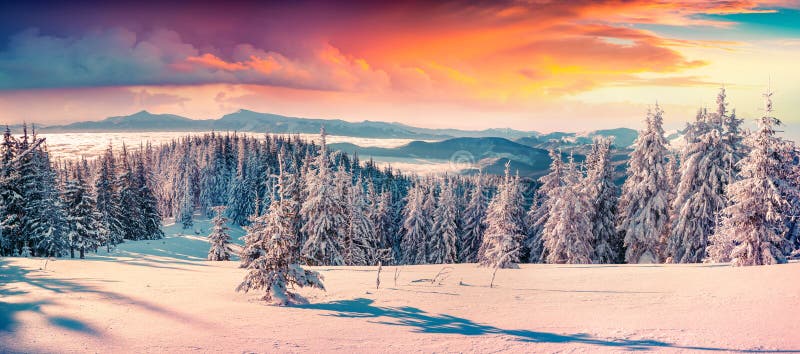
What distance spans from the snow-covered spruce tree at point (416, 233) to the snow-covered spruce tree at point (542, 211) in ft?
46.7

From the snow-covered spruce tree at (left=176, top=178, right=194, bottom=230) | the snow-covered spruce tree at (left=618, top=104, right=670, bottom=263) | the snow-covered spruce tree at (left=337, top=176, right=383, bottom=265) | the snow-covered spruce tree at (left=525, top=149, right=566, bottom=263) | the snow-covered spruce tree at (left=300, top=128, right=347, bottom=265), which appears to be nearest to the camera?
the snow-covered spruce tree at (left=618, top=104, right=670, bottom=263)

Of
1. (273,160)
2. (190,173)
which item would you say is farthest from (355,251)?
(190,173)

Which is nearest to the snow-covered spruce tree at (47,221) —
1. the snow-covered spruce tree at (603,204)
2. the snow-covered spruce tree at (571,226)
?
the snow-covered spruce tree at (571,226)

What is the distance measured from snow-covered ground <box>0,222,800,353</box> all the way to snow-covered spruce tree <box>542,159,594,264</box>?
55.0ft

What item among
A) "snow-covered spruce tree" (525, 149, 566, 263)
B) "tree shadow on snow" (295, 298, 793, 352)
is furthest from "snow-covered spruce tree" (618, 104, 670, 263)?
"tree shadow on snow" (295, 298, 793, 352)

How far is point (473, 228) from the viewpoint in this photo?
58094 millimetres

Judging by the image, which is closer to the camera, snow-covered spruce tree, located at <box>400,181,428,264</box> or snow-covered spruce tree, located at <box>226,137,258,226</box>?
snow-covered spruce tree, located at <box>400,181,428,264</box>

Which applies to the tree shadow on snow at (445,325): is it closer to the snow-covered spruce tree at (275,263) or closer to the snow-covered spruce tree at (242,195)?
the snow-covered spruce tree at (275,263)

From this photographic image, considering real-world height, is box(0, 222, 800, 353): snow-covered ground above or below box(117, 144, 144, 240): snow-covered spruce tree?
above

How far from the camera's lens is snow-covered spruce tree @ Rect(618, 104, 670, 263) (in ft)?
115

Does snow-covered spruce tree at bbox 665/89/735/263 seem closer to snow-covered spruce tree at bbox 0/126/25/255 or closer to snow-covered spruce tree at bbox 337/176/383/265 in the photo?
snow-covered spruce tree at bbox 337/176/383/265

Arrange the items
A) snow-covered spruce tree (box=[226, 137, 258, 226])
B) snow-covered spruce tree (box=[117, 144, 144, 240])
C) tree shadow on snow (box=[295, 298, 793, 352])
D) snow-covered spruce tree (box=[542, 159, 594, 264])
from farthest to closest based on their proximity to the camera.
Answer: snow-covered spruce tree (box=[226, 137, 258, 226]) < snow-covered spruce tree (box=[117, 144, 144, 240]) < snow-covered spruce tree (box=[542, 159, 594, 264]) < tree shadow on snow (box=[295, 298, 793, 352])

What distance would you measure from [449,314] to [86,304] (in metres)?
11.6

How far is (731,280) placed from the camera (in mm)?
16922
